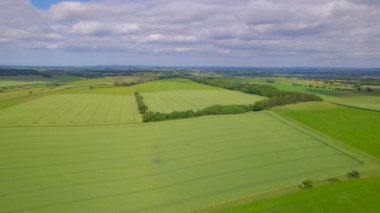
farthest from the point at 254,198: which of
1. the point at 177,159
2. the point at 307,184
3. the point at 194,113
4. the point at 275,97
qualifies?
the point at 275,97

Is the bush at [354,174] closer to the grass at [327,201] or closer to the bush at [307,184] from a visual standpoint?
the grass at [327,201]

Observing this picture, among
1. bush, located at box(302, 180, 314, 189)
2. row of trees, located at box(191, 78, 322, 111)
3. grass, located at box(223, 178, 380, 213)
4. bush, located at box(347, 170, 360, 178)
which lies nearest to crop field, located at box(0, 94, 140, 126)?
row of trees, located at box(191, 78, 322, 111)

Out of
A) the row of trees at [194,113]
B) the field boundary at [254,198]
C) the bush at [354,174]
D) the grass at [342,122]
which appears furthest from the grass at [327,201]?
the row of trees at [194,113]

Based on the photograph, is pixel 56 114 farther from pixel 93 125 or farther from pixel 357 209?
pixel 357 209

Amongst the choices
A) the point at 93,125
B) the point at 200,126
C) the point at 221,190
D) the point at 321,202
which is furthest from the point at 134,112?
the point at 321,202

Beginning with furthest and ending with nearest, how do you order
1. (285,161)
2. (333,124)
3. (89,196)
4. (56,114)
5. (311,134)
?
1. (56,114)
2. (333,124)
3. (311,134)
4. (285,161)
5. (89,196)

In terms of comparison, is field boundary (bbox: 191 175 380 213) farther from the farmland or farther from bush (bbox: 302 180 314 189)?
bush (bbox: 302 180 314 189)

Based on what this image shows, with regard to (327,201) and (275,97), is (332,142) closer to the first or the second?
(327,201)

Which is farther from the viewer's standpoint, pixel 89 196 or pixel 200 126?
pixel 200 126
